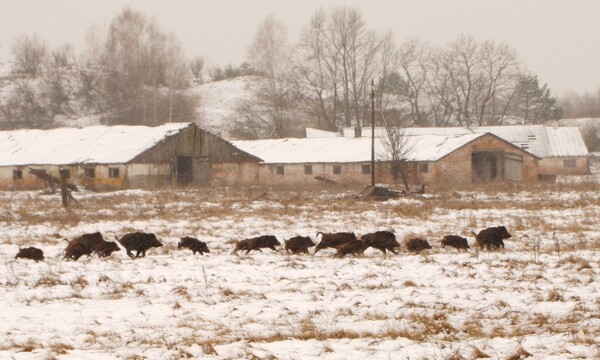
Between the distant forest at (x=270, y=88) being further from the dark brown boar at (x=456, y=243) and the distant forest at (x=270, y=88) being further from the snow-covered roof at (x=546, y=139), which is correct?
the dark brown boar at (x=456, y=243)

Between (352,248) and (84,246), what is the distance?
508 cm

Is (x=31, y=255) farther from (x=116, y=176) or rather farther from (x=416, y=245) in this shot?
(x=116, y=176)

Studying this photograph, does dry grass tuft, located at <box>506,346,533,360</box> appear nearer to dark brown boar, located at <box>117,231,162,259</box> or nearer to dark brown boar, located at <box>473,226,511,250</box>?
dark brown boar, located at <box>473,226,511,250</box>

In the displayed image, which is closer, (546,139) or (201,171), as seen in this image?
(201,171)

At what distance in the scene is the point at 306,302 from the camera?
381 inches

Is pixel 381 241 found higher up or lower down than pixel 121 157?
lower down

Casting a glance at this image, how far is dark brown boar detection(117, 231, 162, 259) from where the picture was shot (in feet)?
46.4

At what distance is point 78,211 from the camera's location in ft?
85.8

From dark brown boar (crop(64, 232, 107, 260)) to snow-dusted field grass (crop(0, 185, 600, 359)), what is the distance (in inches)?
9.3

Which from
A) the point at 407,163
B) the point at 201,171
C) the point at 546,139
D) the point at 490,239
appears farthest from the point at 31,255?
the point at 546,139

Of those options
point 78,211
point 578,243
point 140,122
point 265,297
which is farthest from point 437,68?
point 265,297

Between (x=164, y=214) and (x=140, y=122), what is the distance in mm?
60183

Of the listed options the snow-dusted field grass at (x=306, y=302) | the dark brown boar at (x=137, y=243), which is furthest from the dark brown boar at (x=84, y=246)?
the dark brown boar at (x=137, y=243)

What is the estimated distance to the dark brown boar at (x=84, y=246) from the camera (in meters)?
13.9
